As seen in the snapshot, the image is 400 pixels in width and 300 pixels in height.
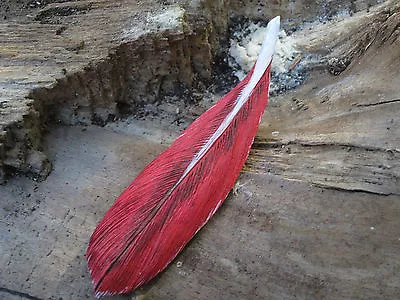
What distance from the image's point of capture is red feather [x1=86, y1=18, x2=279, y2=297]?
1.09 meters

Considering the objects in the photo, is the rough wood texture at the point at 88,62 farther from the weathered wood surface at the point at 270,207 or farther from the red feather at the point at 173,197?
the red feather at the point at 173,197

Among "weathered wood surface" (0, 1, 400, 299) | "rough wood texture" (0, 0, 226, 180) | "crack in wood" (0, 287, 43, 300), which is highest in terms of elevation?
"rough wood texture" (0, 0, 226, 180)

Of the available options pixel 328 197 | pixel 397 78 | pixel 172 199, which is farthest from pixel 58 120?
A: pixel 397 78

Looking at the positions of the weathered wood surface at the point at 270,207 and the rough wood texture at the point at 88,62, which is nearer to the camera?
the weathered wood surface at the point at 270,207

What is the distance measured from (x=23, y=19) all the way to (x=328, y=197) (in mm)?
911

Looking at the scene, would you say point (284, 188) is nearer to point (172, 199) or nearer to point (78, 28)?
point (172, 199)

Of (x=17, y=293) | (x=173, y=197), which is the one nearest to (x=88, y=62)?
(x=173, y=197)

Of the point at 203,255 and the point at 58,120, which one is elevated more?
the point at 58,120

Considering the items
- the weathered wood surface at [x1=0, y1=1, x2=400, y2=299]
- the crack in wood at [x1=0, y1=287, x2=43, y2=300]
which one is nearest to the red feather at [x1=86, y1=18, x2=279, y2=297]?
the weathered wood surface at [x1=0, y1=1, x2=400, y2=299]

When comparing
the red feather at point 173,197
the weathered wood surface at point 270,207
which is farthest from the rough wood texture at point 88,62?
the red feather at point 173,197

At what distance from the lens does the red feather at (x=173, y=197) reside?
1.09 m

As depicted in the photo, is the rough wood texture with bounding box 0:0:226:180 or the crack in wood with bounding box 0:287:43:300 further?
the rough wood texture with bounding box 0:0:226:180

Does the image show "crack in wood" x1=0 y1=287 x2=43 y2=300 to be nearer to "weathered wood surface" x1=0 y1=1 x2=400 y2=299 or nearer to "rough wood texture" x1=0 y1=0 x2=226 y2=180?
"weathered wood surface" x1=0 y1=1 x2=400 y2=299

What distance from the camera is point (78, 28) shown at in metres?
1.43
